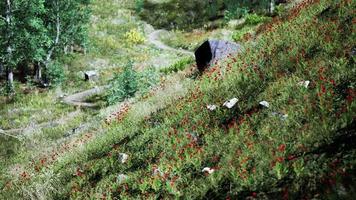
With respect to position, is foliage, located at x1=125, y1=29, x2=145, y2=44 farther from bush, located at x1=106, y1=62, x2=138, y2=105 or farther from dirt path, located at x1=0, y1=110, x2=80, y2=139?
bush, located at x1=106, y1=62, x2=138, y2=105

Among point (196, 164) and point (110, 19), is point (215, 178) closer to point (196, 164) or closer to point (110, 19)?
point (196, 164)

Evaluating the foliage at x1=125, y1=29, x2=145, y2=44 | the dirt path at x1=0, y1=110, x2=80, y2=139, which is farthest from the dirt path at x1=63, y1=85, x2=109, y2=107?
the foliage at x1=125, y1=29, x2=145, y2=44

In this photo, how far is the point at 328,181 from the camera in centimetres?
534

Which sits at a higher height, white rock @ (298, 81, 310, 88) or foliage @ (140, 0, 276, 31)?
white rock @ (298, 81, 310, 88)

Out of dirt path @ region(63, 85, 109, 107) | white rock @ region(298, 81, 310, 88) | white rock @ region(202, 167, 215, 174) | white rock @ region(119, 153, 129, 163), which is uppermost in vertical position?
white rock @ region(298, 81, 310, 88)

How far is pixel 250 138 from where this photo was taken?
740 cm

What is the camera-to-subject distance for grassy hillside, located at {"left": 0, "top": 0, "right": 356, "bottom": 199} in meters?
6.01

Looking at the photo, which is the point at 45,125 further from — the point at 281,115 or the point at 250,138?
the point at 281,115

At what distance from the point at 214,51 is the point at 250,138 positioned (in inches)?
346

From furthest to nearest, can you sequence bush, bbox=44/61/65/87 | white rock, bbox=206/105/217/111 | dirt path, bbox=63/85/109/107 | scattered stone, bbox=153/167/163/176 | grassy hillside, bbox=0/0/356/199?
1. bush, bbox=44/61/65/87
2. dirt path, bbox=63/85/109/107
3. white rock, bbox=206/105/217/111
4. scattered stone, bbox=153/167/163/176
5. grassy hillside, bbox=0/0/356/199

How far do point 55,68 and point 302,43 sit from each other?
25326mm

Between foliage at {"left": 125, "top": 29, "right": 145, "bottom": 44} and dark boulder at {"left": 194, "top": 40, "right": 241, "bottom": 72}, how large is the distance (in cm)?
3673

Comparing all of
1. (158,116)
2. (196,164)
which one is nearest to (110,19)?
(158,116)

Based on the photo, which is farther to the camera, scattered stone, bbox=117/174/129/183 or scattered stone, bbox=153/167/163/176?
scattered stone, bbox=117/174/129/183
